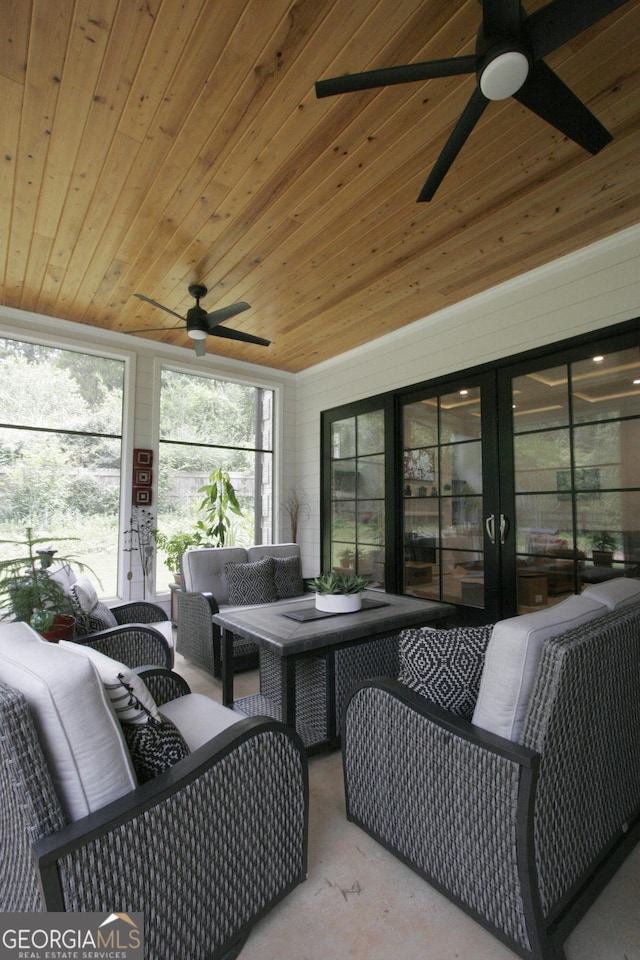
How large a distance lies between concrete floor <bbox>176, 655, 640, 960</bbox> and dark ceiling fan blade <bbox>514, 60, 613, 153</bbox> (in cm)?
265

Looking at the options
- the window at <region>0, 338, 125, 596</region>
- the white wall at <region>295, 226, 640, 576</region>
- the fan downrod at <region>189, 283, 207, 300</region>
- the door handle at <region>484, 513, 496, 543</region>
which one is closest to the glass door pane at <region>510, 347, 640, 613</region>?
the door handle at <region>484, 513, 496, 543</region>

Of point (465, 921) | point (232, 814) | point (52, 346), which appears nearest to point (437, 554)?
point (465, 921)

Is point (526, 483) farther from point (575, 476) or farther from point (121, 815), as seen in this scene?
point (121, 815)

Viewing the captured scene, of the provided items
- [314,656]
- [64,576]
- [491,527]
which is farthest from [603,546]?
[64,576]

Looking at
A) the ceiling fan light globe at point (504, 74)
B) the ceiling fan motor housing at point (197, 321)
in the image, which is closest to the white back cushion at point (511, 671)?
the ceiling fan light globe at point (504, 74)

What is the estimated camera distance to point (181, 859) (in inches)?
46.5

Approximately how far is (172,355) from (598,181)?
13.2 feet

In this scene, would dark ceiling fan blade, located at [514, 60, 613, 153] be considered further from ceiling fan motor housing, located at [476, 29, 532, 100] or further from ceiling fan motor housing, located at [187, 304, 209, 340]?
ceiling fan motor housing, located at [187, 304, 209, 340]

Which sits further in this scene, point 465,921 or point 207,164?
point 207,164

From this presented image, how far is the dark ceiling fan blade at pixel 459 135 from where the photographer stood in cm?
164

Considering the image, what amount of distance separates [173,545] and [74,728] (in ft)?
13.4

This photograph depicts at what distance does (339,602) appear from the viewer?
2.78 meters

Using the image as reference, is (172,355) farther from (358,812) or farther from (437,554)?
(358,812)

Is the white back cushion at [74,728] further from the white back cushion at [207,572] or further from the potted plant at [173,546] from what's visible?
the potted plant at [173,546]
